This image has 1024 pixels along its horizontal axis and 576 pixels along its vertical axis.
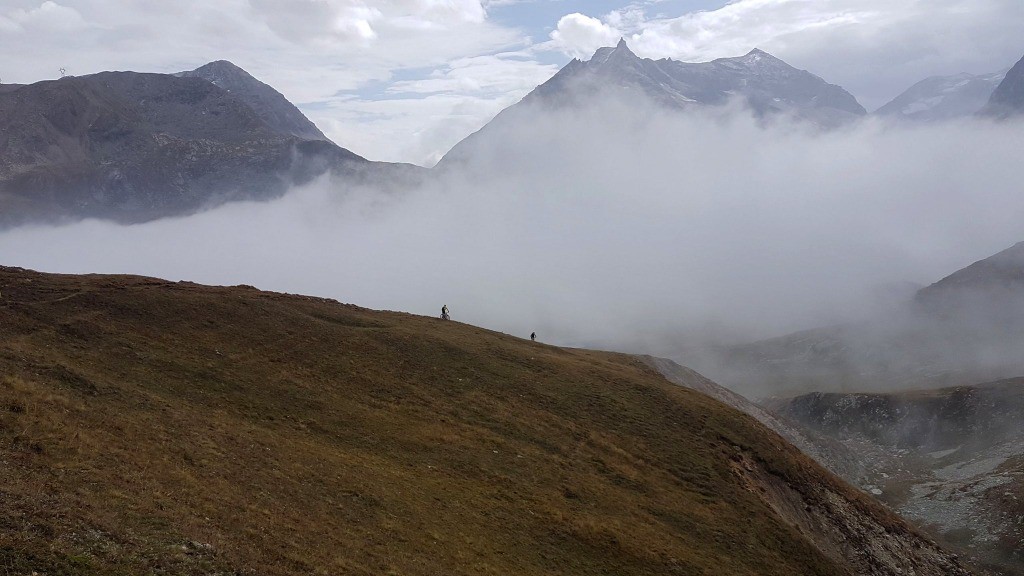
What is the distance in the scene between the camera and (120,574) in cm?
2036

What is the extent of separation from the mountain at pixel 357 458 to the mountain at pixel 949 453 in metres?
20.3

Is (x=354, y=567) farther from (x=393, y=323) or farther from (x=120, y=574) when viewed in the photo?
(x=393, y=323)

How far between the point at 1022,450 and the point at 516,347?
99657 millimetres

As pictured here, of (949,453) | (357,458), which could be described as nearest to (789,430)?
(949,453)

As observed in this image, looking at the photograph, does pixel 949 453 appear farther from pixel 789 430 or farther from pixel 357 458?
pixel 357 458

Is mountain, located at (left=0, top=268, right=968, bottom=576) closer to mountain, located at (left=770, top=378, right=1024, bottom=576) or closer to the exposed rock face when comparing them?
mountain, located at (left=770, top=378, right=1024, bottom=576)

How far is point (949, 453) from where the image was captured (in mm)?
124375

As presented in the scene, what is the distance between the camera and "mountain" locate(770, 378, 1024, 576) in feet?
249

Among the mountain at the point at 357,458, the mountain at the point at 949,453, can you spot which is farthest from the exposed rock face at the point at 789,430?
the mountain at the point at 357,458

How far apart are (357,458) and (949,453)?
130 m

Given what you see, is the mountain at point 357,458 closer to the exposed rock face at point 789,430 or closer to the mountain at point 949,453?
the mountain at point 949,453

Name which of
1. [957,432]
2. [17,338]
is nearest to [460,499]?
[17,338]

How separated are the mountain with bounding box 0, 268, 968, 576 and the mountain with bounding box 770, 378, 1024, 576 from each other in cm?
2033

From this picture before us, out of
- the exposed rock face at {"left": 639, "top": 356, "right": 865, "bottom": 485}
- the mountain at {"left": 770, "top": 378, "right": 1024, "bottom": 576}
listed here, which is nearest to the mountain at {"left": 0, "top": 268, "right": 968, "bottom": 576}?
the mountain at {"left": 770, "top": 378, "right": 1024, "bottom": 576}
